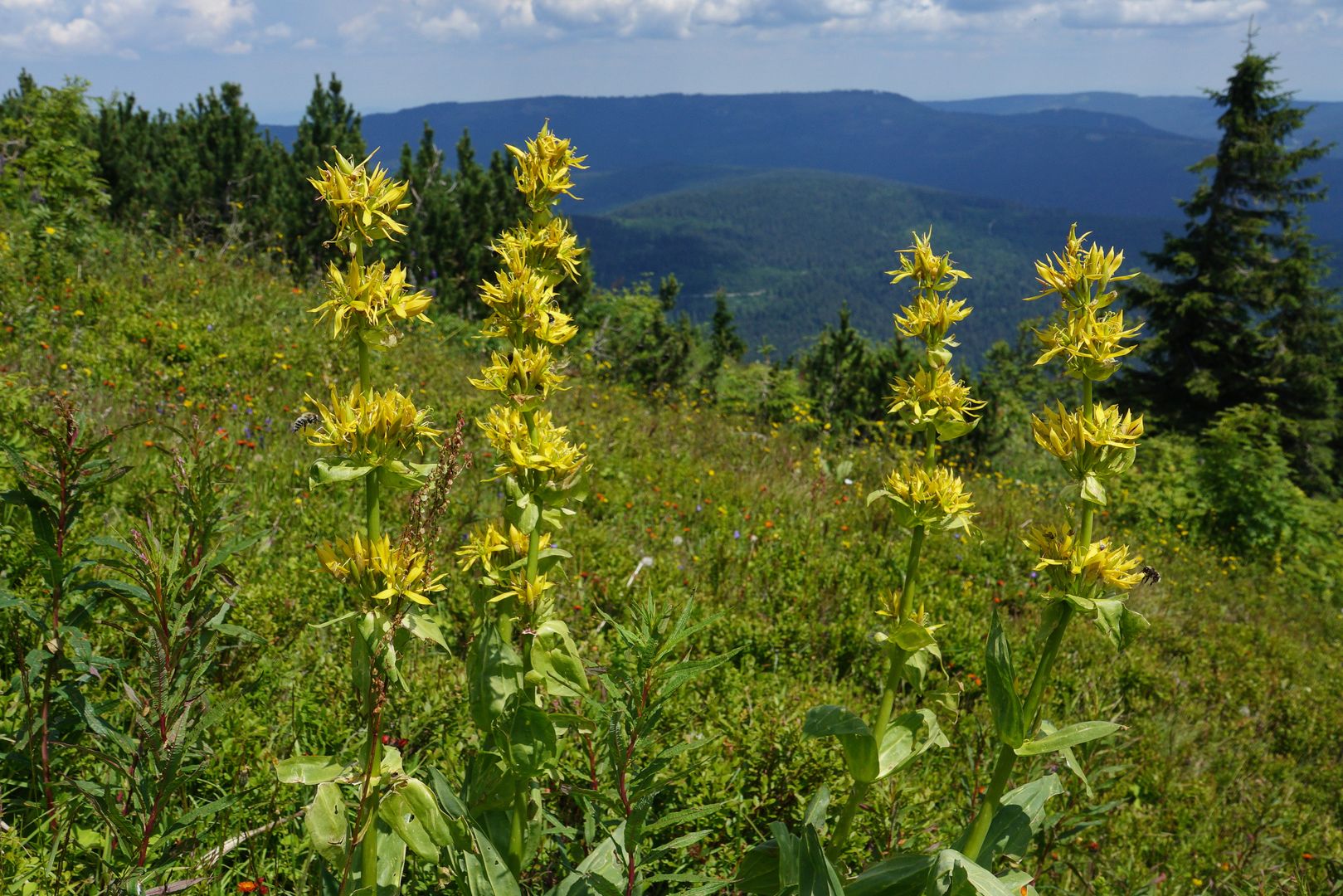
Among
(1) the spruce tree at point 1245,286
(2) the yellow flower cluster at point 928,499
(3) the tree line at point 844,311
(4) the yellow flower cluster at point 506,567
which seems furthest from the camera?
(1) the spruce tree at point 1245,286

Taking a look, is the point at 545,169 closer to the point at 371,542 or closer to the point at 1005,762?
the point at 371,542

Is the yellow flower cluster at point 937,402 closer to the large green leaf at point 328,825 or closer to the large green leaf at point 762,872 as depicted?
the large green leaf at point 762,872

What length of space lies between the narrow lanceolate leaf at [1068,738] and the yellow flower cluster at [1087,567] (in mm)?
251

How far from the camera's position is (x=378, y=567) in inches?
57.1

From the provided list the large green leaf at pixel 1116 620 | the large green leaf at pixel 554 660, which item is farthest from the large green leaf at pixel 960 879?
the large green leaf at pixel 554 660

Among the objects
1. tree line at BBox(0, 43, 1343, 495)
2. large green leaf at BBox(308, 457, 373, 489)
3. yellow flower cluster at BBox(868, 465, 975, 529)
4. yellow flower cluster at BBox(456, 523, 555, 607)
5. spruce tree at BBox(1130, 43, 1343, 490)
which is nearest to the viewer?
large green leaf at BBox(308, 457, 373, 489)

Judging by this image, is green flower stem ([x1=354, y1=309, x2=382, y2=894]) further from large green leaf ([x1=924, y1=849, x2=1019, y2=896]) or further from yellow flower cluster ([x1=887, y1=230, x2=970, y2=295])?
yellow flower cluster ([x1=887, y1=230, x2=970, y2=295])

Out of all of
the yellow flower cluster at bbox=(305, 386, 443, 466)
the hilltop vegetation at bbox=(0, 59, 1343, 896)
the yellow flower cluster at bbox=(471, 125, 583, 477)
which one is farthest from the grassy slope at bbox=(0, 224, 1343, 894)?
the yellow flower cluster at bbox=(305, 386, 443, 466)

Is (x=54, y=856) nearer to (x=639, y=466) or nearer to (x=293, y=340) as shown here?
(x=639, y=466)

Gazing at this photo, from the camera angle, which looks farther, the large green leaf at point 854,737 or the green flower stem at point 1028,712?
the large green leaf at point 854,737

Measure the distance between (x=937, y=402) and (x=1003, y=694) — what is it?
675 millimetres

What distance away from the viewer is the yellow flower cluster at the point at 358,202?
4.82ft

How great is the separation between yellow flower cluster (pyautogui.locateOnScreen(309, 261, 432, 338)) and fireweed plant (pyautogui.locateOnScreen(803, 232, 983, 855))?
106 centimetres

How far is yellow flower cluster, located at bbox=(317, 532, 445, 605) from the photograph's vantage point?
144 centimetres
